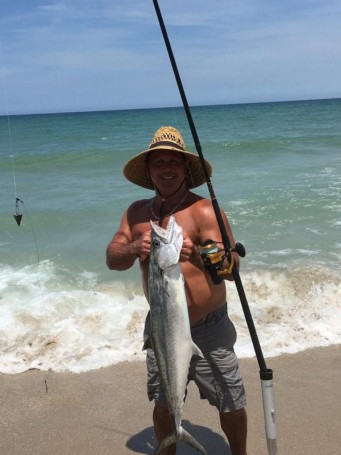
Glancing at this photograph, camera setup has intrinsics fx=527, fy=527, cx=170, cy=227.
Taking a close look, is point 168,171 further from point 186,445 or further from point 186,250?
point 186,445

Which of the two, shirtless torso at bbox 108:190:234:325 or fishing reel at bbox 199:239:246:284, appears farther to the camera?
shirtless torso at bbox 108:190:234:325

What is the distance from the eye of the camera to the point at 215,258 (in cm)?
271

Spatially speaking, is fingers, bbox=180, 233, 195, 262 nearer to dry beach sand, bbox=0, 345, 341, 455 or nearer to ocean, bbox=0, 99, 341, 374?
dry beach sand, bbox=0, 345, 341, 455

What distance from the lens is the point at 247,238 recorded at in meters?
9.10

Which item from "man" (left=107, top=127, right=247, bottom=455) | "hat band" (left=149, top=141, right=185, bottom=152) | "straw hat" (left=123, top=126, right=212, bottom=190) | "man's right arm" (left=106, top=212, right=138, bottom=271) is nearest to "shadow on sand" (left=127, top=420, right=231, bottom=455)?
"man" (left=107, top=127, right=247, bottom=455)

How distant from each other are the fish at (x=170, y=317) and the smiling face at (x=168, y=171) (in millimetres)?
525

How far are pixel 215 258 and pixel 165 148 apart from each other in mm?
704

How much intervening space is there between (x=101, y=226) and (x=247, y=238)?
9.47 ft

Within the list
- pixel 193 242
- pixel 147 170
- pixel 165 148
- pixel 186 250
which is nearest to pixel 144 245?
pixel 186 250

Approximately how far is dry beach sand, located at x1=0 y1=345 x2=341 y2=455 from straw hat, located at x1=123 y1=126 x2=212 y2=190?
1.83 metres

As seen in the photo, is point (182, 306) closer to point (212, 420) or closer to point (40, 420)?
point (212, 420)

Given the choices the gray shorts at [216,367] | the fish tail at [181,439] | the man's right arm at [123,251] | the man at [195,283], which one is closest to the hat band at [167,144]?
the man at [195,283]

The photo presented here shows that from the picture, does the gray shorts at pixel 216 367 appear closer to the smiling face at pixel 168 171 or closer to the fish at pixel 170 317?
the fish at pixel 170 317

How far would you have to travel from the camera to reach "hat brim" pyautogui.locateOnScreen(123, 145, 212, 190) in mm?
3186
